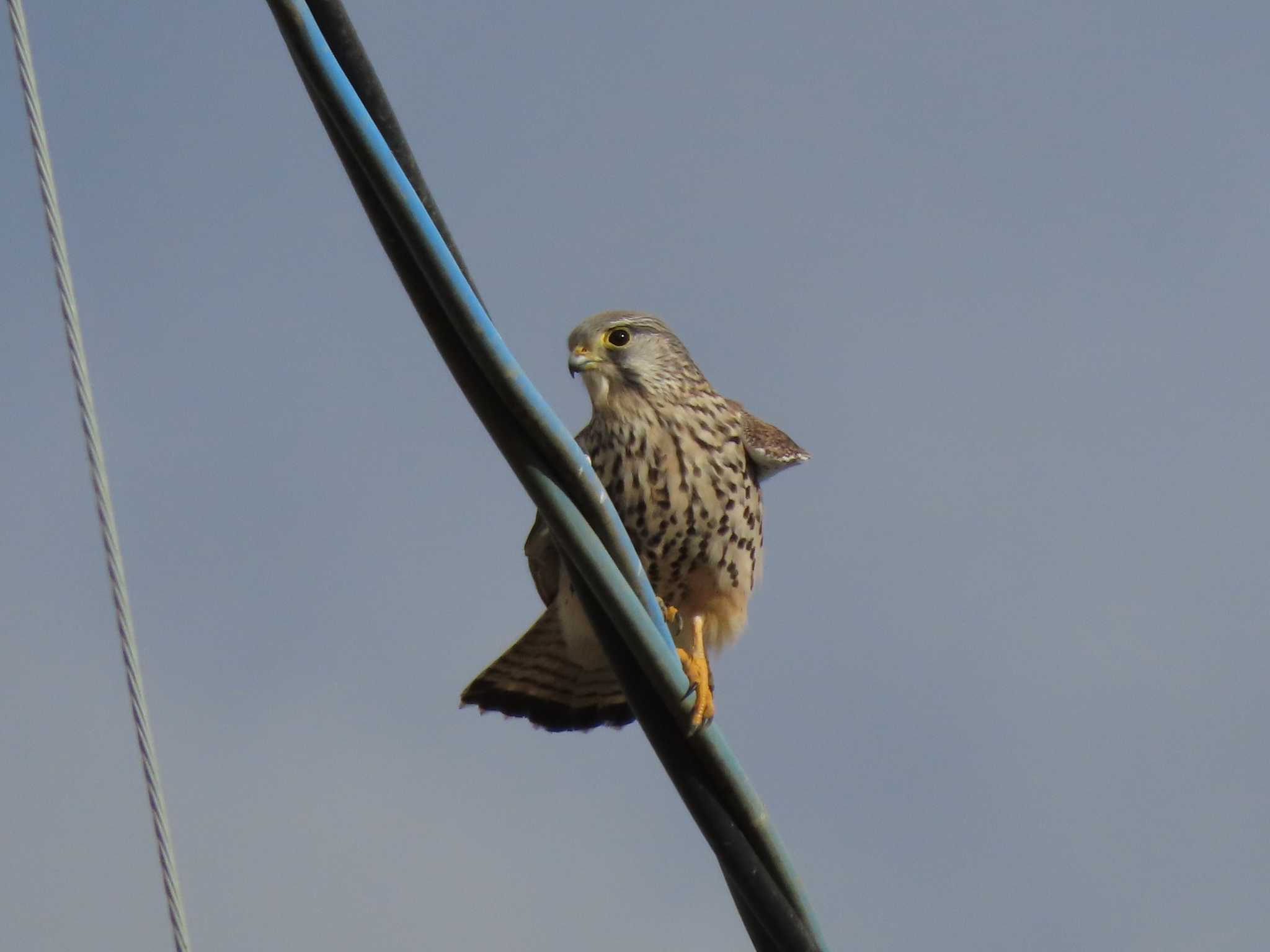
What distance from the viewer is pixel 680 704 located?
8.52ft

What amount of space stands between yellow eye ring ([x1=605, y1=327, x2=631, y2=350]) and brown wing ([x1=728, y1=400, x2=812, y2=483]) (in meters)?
0.41

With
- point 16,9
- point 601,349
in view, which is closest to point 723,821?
point 16,9

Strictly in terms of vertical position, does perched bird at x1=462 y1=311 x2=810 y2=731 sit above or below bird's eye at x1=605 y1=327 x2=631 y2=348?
below

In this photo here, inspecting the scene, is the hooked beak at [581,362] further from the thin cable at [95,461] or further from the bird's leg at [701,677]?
the thin cable at [95,461]

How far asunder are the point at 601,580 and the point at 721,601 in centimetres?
261

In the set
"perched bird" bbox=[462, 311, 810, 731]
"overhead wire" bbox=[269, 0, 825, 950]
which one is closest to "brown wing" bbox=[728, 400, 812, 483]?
"perched bird" bbox=[462, 311, 810, 731]

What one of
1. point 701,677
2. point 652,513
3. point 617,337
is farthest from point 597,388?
point 701,677

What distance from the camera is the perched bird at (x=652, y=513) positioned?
16.1 ft

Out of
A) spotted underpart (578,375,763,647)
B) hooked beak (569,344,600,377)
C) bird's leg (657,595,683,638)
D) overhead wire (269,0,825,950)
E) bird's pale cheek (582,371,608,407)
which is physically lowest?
overhead wire (269,0,825,950)

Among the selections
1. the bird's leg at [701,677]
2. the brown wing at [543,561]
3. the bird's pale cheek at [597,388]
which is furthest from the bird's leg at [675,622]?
the bird's pale cheek at [597,388]

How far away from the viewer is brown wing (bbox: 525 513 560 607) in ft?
16.6

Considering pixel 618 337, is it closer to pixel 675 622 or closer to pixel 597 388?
pixel 597 388

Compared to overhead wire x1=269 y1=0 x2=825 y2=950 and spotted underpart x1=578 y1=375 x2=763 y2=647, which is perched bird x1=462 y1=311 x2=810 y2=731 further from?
overhead wire x1=269 y1=0 x2=825 y2=950

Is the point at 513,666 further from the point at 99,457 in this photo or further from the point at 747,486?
the point at 99,457
